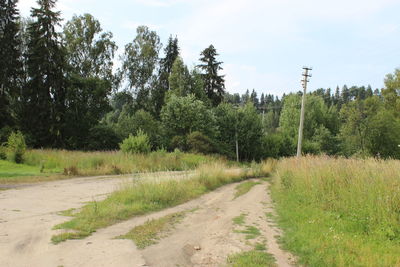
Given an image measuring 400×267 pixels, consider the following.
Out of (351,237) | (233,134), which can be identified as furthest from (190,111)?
(351,237)

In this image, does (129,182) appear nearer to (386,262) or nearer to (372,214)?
(372,214)

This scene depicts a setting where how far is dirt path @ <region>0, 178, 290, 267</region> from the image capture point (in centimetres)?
552

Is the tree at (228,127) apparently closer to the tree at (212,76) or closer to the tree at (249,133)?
the tree at (249,133)

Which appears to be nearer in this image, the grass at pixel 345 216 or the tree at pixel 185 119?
the grass at pixel 345 216

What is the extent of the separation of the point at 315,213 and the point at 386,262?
4.05 metres

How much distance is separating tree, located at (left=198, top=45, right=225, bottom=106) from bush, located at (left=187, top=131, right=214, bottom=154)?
21068mm

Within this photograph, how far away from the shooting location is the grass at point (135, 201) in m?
7.83

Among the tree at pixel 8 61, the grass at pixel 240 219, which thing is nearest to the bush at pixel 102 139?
the tree at pixel 8 61

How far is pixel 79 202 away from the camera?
36.5 ft

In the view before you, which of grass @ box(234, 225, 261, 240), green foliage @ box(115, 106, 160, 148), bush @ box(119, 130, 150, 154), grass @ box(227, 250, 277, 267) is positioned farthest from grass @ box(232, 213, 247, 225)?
green foliage @ box(115, 106, 160, 148)

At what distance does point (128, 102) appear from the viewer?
176 feet

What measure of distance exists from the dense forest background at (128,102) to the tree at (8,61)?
4.4 inches

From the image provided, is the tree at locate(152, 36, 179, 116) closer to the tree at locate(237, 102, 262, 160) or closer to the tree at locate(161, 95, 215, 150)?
the tree at locate(161, 95, 215, 150)

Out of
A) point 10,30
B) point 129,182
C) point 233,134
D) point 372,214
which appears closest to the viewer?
point 372,214
